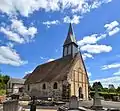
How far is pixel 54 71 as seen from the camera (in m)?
49.0

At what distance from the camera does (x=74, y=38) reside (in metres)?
52.4

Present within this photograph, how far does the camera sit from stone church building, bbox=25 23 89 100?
43781mm

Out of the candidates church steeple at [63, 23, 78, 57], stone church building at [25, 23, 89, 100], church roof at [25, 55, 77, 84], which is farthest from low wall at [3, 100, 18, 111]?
church steeple at [63, 23, 78, 57]

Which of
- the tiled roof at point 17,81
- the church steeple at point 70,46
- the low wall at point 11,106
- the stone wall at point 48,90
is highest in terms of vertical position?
the church steeple at point 70,46

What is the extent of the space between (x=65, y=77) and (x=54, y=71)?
6.04 meters

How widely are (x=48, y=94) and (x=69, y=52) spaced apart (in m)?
10.9

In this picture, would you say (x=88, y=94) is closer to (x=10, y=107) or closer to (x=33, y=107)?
(x=33, y=107)

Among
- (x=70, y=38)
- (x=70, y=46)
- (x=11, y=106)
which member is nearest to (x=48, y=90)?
(x=70, y=46)

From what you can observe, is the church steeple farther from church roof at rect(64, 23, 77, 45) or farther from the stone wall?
the stone wall

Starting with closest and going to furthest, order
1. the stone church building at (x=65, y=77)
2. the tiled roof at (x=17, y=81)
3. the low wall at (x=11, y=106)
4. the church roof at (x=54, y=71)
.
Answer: the low wall at (x=11, y=106)
the stone church building at (x=65, y=77)
the church roof at (x=54, y=71)
the tiled roof at (x=17, y=81)

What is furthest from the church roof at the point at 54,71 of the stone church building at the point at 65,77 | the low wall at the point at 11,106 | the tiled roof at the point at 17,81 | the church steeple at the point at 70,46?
the low wall at the point at 11,106

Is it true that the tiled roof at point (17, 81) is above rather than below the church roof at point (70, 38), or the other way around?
below

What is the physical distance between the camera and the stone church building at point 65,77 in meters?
43.8

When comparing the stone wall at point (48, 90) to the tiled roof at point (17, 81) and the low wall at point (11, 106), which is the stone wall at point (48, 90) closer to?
the tiled roof at point (17, 81)
